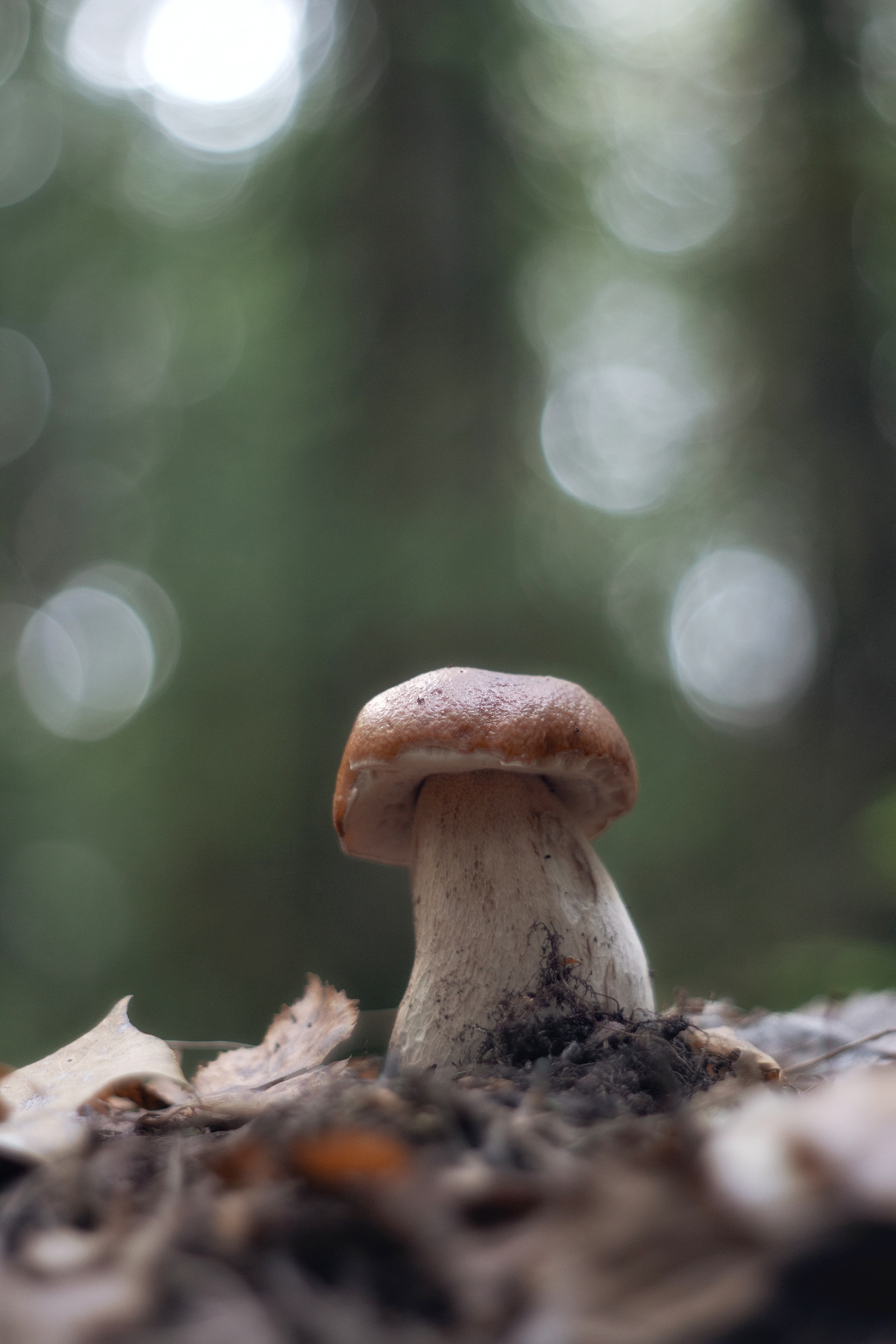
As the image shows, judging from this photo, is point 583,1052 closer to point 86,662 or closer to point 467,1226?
point 467,1226

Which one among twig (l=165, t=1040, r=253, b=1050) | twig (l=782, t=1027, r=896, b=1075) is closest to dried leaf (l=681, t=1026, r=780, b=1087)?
twig (l=782, t=1027, r=896, b=1075)

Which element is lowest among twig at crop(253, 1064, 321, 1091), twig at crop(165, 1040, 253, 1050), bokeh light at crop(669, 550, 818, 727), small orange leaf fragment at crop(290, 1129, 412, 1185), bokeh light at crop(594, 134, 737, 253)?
twig at crop(165, 1040, 253, 1050)

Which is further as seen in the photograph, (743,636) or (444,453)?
(743,636)

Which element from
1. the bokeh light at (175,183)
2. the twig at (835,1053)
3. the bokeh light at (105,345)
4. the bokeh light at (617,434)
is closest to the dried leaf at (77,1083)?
the twig at (835,1053)

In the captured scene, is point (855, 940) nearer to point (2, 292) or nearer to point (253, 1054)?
point (253, 1054)

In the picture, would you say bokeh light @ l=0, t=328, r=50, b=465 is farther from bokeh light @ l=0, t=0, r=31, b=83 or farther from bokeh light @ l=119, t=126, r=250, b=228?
bokeh light @ l=0, t=0, r=31, b=83

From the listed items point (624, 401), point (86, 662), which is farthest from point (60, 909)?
point (624, 401)
